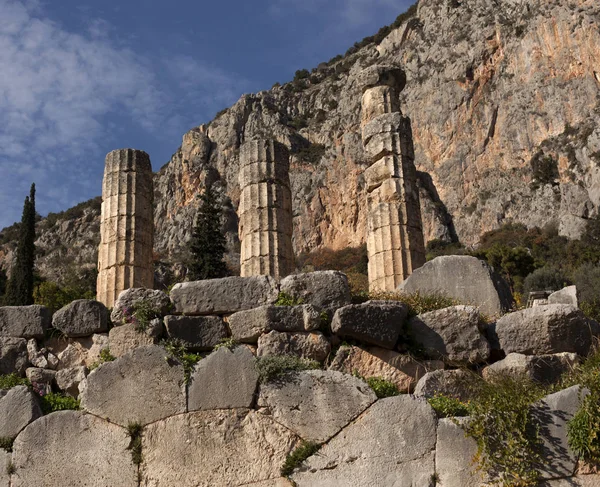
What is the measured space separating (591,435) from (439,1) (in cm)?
7587

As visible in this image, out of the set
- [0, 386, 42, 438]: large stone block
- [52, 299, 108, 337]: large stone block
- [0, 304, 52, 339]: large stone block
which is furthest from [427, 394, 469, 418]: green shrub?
[0, 304, 52, 339]: large stone block

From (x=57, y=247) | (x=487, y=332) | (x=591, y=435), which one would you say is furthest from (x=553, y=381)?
(x=57, y=247)

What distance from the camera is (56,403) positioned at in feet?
27.5

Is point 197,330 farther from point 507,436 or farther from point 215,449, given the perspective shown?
point 507,436

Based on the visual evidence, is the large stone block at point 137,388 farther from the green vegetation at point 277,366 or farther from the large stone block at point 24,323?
the large stone block at point 24,323

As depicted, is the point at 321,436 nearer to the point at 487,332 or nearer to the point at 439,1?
the point at 487,332

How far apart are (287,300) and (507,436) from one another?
9.97 ft

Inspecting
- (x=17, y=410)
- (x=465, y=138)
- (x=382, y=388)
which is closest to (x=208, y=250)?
(x=17, y=410)

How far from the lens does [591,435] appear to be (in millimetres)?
6320

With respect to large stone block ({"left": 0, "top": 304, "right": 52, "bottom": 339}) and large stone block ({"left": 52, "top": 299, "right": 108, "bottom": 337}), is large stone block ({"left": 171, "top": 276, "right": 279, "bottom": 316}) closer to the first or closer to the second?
large stone block ({"left": 52, "top": 299, "right": 108, "bottom": 337})

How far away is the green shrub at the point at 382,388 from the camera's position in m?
7.56

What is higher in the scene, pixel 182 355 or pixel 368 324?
pixel 368 324

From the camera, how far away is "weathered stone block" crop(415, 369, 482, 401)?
25.7 ft

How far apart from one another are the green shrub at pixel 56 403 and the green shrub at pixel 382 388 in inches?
132
